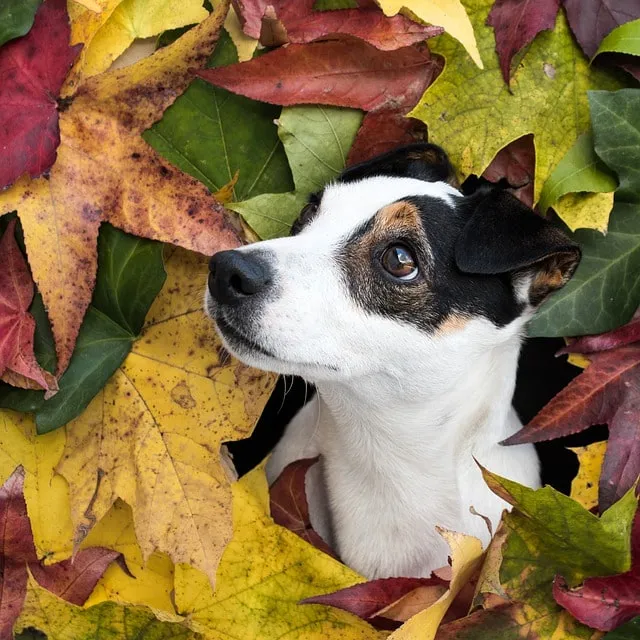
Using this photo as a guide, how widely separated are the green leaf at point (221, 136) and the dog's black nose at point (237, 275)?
0.33 meters

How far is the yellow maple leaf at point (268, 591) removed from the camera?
1.61m

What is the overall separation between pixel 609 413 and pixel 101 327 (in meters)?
0.96

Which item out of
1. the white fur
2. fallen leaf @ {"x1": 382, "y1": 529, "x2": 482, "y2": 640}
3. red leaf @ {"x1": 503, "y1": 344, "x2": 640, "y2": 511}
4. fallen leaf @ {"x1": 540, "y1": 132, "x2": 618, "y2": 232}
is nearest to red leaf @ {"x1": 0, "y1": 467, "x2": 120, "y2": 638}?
the white fur

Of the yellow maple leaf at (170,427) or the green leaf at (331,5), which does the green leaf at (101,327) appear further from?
the green leaf at (331,5)

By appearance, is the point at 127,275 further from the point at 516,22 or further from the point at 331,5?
the point at 516,22

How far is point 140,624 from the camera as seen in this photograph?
1.46 m

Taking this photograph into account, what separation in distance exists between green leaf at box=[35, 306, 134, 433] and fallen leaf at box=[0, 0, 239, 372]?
6 centimetres

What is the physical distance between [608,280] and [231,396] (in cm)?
75

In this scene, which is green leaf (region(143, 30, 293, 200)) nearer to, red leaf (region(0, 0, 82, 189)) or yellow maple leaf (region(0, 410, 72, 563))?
red leaf (region(0, 0, 82, 189))

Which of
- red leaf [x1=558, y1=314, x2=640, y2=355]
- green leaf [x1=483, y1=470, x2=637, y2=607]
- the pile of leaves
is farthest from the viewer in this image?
red leaf [x1=558, y1=314, x2=640, y2=355]

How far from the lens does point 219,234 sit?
162 cm

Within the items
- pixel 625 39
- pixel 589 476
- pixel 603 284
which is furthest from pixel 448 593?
pixel 625 39

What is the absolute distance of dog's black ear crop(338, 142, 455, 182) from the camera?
180cm

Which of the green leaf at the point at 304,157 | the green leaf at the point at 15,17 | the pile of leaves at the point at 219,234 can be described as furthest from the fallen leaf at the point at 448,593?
the green leaf at the point at 15,17
